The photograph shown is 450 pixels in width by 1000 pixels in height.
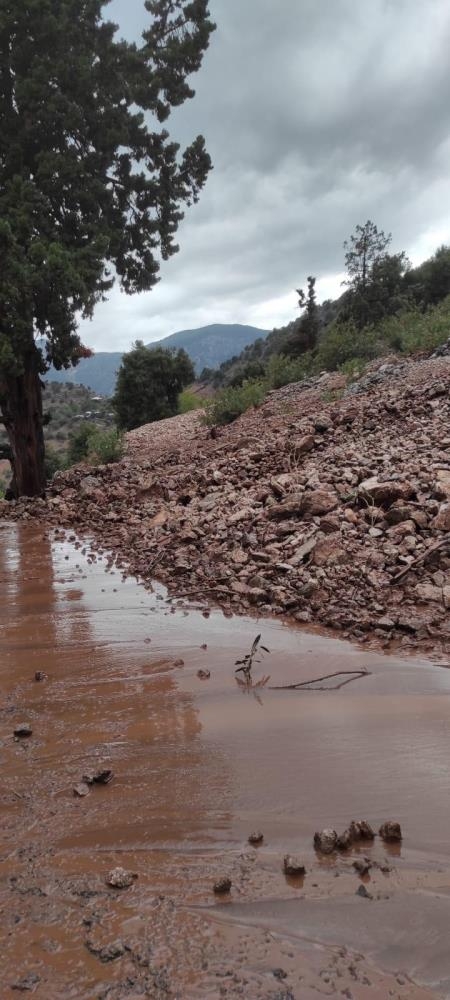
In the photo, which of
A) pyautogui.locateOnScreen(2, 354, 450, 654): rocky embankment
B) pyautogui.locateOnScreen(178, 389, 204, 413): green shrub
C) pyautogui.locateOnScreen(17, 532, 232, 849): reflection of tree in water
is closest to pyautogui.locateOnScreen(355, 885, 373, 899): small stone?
pyautogui.locateOnScreen(17, 532, 232, 849): reflection of tree in water

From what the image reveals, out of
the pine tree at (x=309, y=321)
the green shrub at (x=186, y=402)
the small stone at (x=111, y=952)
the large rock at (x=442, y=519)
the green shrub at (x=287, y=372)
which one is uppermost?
the pine tree at (x=309, y=321)

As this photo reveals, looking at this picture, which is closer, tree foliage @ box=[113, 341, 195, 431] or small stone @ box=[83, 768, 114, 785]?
small stone @ box=[83, 768, 114, 785]

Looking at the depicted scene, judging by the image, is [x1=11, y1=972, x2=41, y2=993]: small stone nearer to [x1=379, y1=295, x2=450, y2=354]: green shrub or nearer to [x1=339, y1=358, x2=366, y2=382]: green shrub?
[x1=339, y1=358, x2=366, y2=382]: green shrub

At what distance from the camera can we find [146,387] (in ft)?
78.6

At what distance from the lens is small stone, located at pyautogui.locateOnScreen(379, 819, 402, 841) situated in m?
1.36

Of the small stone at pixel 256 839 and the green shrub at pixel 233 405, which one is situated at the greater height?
the green shrub at pixel 233 405

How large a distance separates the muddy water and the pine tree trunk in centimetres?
765

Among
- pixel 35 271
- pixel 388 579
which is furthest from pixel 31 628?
pixel 35 271

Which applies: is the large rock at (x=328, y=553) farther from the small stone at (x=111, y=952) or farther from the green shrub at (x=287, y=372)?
the green shrub at (x=287, y=372)

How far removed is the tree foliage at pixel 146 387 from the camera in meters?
23.8

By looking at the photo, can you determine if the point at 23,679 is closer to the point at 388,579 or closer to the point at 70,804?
the point at 70,804

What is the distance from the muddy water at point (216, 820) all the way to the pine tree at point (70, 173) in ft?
22.3

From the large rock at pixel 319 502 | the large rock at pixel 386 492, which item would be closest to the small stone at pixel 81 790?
the large rock at pixel 319 502

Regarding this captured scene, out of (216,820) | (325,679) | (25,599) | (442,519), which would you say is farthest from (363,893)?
(25,599)
